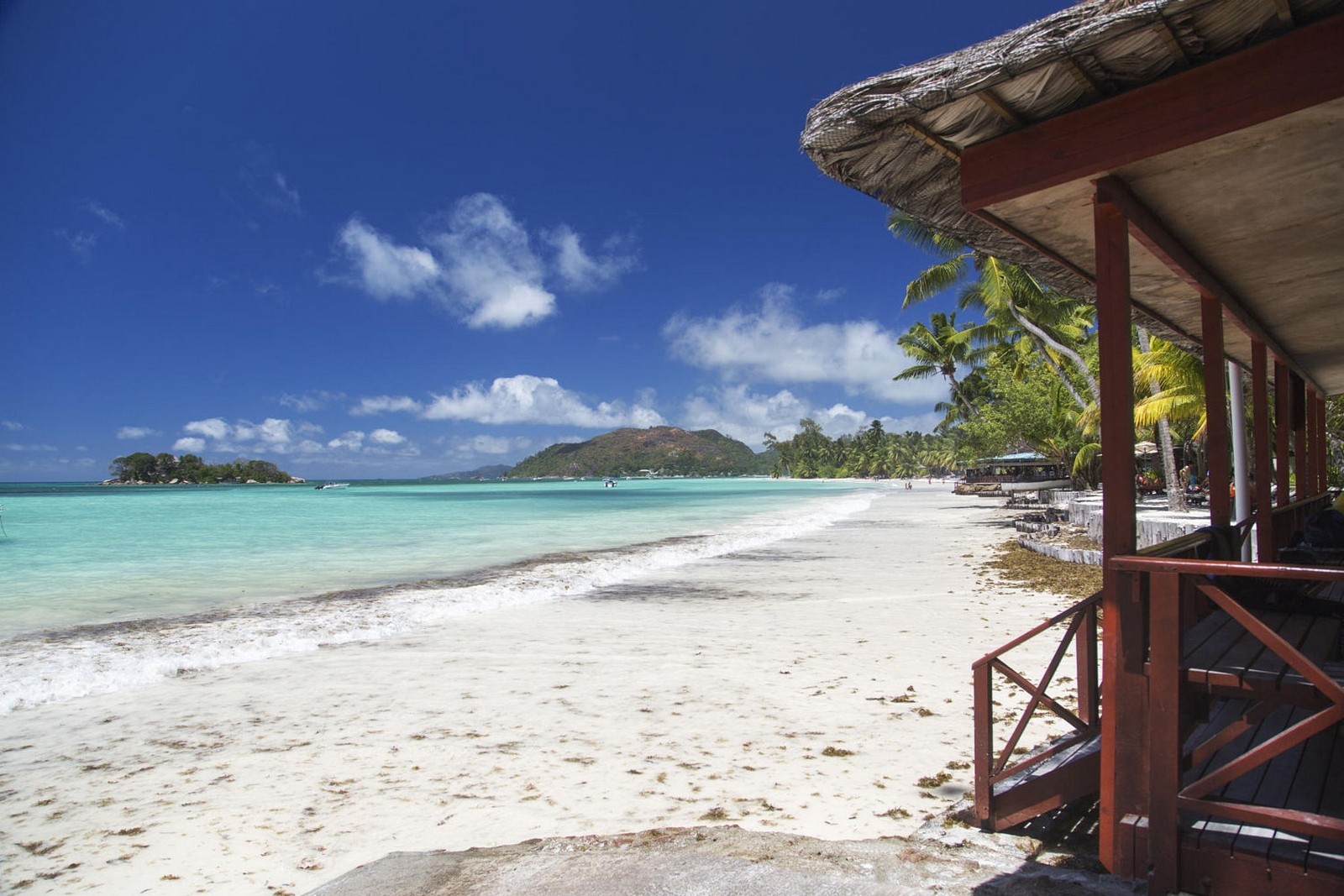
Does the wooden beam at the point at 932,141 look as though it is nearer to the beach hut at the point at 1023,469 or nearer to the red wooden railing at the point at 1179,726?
the red wooden railing at the point at 1179,726

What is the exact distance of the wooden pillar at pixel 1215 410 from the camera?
4391 millimetres

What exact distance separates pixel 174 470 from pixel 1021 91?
189 metres

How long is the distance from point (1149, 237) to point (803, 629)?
6.33m

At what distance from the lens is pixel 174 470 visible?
158 meters

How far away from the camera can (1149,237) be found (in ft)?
10.6

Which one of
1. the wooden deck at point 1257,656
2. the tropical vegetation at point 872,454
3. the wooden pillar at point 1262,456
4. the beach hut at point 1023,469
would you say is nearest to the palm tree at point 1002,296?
the wooden pillar at point 1262,456

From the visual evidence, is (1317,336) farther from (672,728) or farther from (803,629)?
(672,728)

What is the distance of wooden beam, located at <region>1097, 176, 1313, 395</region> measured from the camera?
2959 mm

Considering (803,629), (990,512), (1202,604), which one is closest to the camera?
(1202,604)

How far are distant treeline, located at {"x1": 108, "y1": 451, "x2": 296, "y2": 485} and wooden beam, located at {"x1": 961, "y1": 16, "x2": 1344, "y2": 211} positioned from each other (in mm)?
183606

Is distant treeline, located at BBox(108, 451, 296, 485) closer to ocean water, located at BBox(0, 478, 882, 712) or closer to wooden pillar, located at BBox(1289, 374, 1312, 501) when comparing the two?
ocean water, located at BBox(0, 478, 882, 712)

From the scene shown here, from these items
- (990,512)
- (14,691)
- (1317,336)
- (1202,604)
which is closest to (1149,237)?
(1202,604)

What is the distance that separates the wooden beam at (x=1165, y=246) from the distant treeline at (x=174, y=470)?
183 meters

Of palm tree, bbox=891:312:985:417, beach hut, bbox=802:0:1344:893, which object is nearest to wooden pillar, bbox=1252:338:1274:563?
beach hut, bbox=802:0:1344:893
